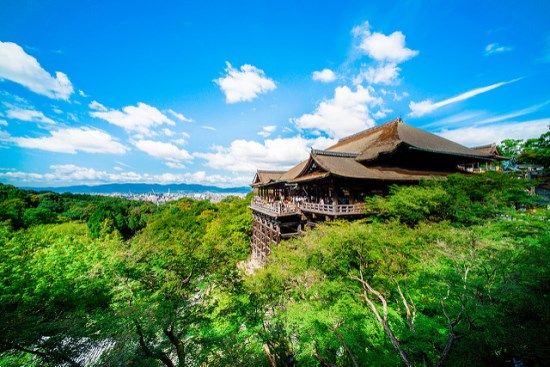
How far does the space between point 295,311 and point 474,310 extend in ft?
19.3

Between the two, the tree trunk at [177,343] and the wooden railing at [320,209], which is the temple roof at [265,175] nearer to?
the wooden railing at [320,209]

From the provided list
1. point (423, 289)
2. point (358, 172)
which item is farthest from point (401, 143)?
point (423, 289)

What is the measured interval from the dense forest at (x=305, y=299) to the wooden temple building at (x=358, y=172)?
4.11 m

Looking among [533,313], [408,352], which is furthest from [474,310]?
[408,352]

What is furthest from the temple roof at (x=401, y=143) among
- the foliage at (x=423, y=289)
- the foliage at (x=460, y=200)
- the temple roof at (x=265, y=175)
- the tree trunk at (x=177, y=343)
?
the tree trunk at (x=177, y=343)

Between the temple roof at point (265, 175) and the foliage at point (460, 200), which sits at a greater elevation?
the temple roof at point (265, 175)

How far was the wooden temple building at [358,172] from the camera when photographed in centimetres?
1523

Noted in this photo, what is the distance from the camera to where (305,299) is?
9836mm

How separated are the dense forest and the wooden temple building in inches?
162

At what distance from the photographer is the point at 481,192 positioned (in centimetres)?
1251

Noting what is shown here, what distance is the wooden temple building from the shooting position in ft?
50.0

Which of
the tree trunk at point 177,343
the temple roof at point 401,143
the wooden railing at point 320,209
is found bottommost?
the tree trunk at point 177,343

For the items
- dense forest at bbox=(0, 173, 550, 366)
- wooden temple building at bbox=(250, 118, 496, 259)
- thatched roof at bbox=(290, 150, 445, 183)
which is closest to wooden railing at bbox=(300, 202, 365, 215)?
wooden temple building at bbox=(250, 118, 496, 259)

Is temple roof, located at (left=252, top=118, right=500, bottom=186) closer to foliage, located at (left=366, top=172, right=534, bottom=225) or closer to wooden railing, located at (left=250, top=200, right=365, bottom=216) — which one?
wooden railing, located at (left=250, top=200, right=365, bottom=216)
